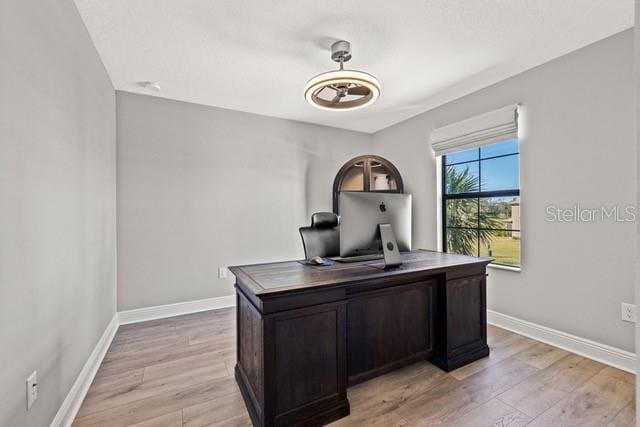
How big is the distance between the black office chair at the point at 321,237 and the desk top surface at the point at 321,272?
489 mm

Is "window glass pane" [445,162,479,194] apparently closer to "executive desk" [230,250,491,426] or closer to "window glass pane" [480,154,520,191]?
"window glass pane" [480,154,520,191]

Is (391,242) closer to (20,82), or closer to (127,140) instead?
(20,82)

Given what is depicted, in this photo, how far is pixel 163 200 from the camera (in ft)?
10.9

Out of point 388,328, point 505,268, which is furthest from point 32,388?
point 505,268

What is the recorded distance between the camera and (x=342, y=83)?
7.03 ft

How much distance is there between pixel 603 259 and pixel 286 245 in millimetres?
3296

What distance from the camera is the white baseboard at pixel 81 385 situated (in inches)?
62.0

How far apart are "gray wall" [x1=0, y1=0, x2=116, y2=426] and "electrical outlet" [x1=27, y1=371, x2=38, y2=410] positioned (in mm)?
33

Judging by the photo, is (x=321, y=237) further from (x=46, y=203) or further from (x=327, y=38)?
(x=46, y=203)

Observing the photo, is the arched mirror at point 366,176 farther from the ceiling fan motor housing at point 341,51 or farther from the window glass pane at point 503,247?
the ceiling fan motor housing at point 341,51

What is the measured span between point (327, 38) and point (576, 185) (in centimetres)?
241

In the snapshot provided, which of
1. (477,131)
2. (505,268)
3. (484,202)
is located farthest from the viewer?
(484,202)

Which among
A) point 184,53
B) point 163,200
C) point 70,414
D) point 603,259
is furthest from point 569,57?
point 70,414

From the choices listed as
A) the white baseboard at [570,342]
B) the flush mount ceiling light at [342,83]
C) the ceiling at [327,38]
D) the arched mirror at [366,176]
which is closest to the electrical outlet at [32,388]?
the ceiling at [327,38]
